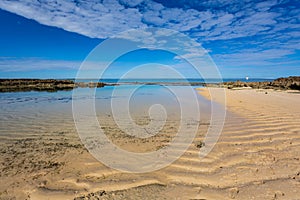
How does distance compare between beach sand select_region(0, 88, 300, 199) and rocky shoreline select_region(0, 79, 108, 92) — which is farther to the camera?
rocky shoreline select_region(0, 79, 108, 92)

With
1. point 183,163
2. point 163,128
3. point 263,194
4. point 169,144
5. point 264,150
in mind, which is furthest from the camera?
point 163,128

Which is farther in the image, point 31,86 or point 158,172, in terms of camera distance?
point 31,86

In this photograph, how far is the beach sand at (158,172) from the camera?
3713 mm

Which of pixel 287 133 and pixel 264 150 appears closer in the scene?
pixel 264 150

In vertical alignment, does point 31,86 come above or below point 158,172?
above

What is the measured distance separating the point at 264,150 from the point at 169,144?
2.52m

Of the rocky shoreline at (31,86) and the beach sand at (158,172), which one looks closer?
the beach sand at (158,172)

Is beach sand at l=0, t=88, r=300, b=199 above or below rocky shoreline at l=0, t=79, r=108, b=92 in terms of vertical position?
below

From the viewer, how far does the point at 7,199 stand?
3584 mm

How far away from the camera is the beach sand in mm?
3713

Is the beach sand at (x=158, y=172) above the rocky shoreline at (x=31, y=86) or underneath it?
underneath

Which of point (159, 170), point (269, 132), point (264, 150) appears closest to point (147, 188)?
point (159, 170)

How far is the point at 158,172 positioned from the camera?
454cm

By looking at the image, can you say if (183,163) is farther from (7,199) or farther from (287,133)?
(287,133)
